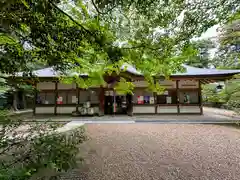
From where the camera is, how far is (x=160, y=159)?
9.70 ft

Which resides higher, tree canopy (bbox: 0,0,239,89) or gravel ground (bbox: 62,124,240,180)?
tree canopy (bbox: 0,0,239,89)

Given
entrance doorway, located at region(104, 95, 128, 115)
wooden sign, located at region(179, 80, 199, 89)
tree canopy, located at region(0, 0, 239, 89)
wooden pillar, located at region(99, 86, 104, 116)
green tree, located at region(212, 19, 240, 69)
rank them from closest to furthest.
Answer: tree canopy, located at region(0, 0, 239, 89), green tree, located at region(212, 19, 240, 69), wooden pillar, located at region(99, 86, 104, 116), wooden sign, located at region(179, 80, 199, 89), entrance doorway, located at region(104, 95, 128, 115)

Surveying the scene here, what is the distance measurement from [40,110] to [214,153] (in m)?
10.2

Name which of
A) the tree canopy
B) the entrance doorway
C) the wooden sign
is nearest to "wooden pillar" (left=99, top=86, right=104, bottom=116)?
the entrance doorway

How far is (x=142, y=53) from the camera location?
1.95 m

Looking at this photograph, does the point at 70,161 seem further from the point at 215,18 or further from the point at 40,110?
the point at 40,110

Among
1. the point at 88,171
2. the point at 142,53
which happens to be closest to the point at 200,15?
the point at 142,53

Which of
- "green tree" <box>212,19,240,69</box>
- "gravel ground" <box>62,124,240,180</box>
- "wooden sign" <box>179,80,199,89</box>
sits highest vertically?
"green tree" <box>212,19,240,69</box>

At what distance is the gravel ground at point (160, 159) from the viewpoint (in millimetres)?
2332

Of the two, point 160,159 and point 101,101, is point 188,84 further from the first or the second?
point 160,159

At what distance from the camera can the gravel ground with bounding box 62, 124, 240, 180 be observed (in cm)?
233

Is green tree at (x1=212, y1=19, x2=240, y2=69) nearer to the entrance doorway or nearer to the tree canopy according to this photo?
the tree canopy

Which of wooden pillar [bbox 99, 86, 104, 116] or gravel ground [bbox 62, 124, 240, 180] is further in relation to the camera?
wooden pillar [bbox 99, 86, 104, 116]

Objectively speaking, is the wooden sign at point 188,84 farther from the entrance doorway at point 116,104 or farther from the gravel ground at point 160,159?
the gravel ground at point 160,159
